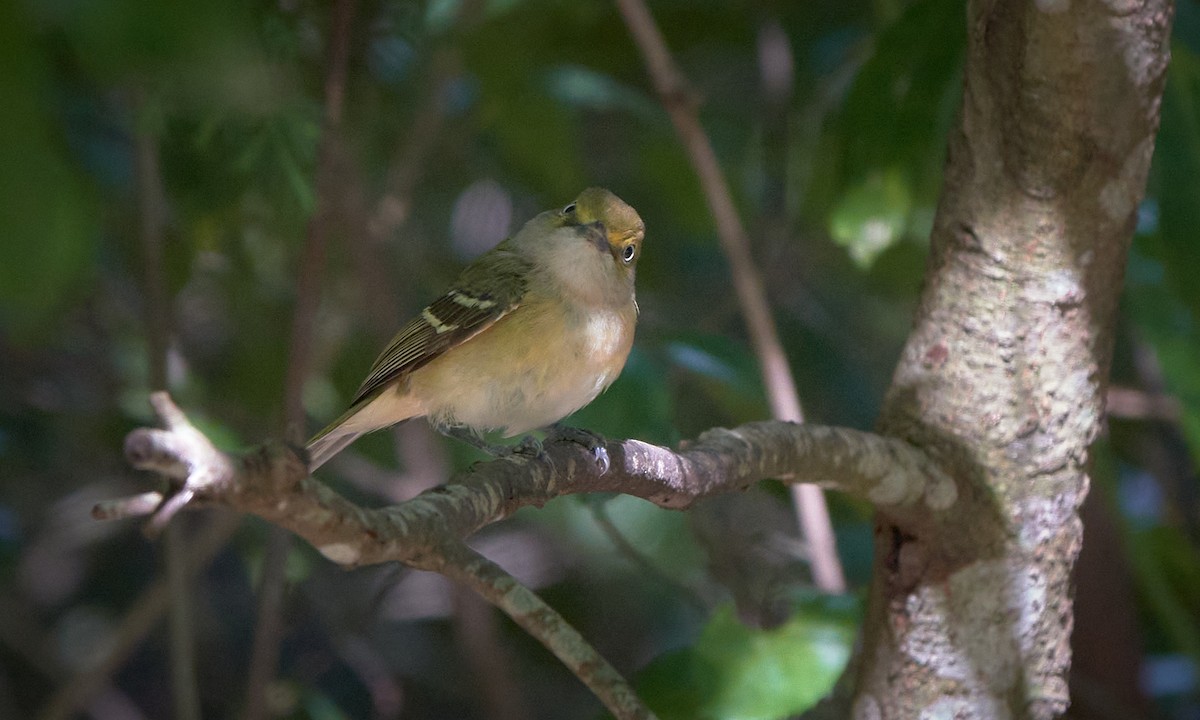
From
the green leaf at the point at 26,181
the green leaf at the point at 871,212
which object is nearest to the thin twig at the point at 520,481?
the green leaf at the point at 26,181

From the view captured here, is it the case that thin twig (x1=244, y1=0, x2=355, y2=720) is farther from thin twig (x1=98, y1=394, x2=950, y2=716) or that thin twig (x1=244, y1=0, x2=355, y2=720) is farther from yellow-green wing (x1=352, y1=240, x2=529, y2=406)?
thin twig (x1=98, y1=394, x2=950, y2=716)

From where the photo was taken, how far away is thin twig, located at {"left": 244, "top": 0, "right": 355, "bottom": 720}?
107 inches

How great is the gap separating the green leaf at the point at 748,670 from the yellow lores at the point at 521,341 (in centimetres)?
61

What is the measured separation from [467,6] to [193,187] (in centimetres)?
101

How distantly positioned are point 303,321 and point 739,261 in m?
1.15

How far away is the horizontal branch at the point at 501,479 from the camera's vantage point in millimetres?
919

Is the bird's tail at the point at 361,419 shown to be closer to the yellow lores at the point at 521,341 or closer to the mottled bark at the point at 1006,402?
the yellow lores at the point at 521,341

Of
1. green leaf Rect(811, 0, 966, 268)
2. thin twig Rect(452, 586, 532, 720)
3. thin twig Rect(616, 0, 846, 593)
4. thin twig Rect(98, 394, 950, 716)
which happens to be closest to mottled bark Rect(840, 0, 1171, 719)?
thin twig Rect(98, 394, 950, 716)

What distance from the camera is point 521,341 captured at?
266 cm

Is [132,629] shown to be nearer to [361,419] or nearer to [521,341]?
[361,419]

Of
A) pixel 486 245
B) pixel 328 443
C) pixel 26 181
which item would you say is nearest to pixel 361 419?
pixel 328 443

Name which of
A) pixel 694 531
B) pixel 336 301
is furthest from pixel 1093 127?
pixel 336 301

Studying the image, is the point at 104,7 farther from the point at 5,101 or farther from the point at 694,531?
the point at 694,531

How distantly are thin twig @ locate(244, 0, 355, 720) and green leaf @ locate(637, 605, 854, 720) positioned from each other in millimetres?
994
